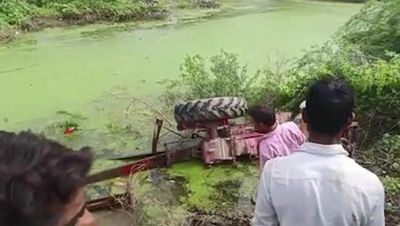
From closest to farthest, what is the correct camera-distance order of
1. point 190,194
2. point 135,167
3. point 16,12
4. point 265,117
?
point 265,117
point 190,194
point 135,167
point 16,12

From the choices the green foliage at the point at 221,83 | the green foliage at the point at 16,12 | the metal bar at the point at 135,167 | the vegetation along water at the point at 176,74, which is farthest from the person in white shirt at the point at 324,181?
the green foliage at the point at 16,12

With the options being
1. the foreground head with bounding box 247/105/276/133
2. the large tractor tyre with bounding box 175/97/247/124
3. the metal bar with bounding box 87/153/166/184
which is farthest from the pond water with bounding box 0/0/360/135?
the foreground head with bounding box 247/105/276/133

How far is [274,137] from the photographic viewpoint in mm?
3672

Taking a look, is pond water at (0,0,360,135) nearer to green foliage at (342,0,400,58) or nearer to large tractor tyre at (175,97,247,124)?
large tractor tyre at (175,97,247,124)

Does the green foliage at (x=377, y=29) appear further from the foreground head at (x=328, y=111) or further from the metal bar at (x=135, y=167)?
the foreground head at (x=328, y=111)

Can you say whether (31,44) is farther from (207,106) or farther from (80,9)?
(207,106)

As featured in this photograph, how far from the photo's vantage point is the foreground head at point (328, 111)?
6.65ft

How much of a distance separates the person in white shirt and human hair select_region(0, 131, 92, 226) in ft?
Answer: 3.87

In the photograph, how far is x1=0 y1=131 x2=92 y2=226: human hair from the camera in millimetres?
812

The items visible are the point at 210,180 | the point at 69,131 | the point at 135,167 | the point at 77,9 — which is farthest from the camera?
the point at 77,9

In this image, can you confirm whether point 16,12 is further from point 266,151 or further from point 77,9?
point 266,151

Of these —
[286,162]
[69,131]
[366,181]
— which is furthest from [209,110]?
[366,181]

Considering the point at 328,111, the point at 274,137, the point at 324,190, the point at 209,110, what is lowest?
the point at 209,110

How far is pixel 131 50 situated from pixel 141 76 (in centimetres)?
224
